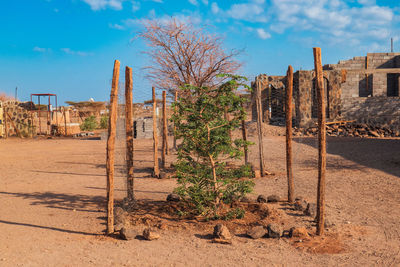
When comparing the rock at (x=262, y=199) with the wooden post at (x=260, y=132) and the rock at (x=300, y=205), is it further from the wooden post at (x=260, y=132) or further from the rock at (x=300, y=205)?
the wooden post at (x=260, y=132)

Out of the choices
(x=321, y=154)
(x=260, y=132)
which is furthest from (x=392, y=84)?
(x=321, y=154)

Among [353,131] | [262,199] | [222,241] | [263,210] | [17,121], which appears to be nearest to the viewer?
[222,241]

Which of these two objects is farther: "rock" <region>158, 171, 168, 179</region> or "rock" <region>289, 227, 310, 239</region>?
"rock" <region>158, 171, 168, 179</region>

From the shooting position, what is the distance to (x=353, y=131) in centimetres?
1941

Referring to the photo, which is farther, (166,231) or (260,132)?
(260,132)

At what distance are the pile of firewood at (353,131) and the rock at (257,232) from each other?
14893mm

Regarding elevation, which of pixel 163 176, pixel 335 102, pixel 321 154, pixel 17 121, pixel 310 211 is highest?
pixel 335 102

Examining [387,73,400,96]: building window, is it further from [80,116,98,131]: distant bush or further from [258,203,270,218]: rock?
[258,203,270,218]: rock

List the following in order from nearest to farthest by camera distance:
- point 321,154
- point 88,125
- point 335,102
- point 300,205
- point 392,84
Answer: point 321,154 < point 300,205 < point 335,102 < point 88,125 < point 392,84

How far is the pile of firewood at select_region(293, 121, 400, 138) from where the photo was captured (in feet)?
62.8

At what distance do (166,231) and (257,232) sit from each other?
4.24 feet

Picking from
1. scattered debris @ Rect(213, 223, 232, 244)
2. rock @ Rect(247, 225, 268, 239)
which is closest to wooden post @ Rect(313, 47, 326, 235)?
rock @ Rect(247, 225, 268, 239)

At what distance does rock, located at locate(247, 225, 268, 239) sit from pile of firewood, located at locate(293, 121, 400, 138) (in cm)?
1489

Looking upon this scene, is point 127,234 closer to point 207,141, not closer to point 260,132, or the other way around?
point 207,141
